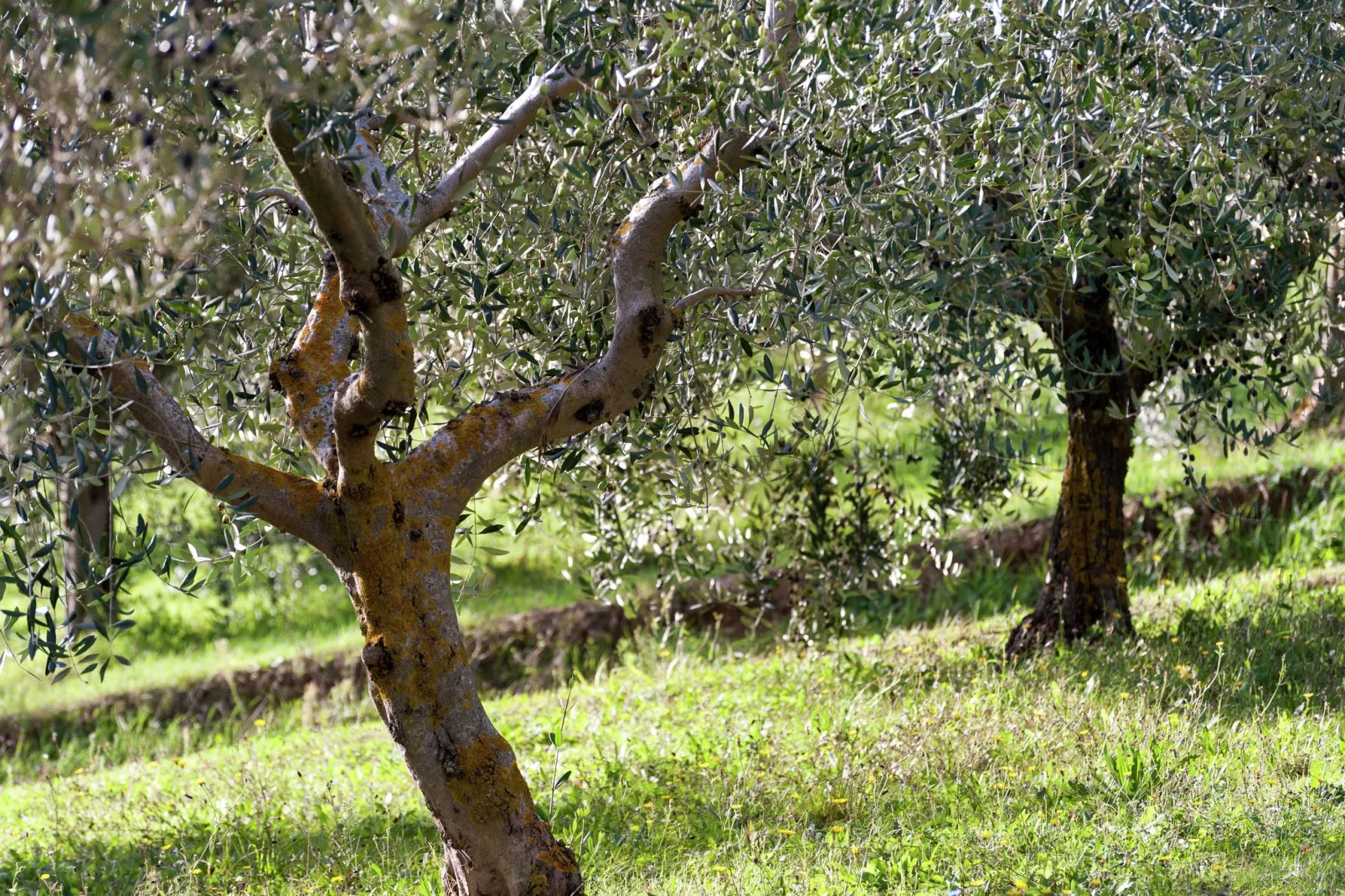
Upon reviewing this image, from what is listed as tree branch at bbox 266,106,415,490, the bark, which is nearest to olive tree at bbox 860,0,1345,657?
the bark

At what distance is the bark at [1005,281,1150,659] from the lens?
739 centimetres

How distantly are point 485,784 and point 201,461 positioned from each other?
1.47 m

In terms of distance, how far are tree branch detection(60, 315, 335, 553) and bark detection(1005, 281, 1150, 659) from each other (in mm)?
5004

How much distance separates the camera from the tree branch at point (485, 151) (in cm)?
397

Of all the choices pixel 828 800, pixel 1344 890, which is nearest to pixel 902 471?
pixel 828 800

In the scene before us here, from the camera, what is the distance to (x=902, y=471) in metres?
15.8

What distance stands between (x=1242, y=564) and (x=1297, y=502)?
4.68 feet

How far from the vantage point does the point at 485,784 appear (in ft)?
13.3

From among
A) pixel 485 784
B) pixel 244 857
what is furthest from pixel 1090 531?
pixel 244 857

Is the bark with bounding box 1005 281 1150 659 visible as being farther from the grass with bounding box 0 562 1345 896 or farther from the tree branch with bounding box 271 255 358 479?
the tree branch with bounding box 271 255 358 479

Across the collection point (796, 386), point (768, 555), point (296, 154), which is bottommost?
point (768, 555)

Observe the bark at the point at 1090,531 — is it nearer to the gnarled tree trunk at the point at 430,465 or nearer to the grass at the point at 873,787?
the grass at the point at 873,787

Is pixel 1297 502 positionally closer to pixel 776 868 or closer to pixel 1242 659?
pixel 1242 659

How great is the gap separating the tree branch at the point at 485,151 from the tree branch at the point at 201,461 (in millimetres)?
994
